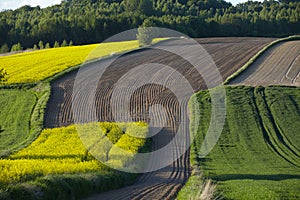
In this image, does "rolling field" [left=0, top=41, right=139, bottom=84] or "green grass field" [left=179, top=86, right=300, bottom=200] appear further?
"rolling field" [left=0, top=41, right=139, bottom=84]

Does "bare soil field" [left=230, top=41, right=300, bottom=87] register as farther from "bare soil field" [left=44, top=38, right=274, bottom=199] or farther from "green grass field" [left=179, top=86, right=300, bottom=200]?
"green grass field" [left=179, top=86, right=300, bottom=200]

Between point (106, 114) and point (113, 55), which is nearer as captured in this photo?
point (106, 114)

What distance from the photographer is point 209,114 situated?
37.4 m

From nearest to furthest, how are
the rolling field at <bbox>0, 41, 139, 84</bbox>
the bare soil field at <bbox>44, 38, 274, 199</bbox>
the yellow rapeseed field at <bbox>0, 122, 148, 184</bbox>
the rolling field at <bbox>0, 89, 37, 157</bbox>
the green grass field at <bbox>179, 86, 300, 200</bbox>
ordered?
the yellow rapeseed field at <bbox>0, 122, 148, 184</bbox>
the green grass field at <bbox>179, 86, 300, 200</bbox>
the bare soil field at <bbox>44, 38, 274, 199</bbox>
the rolling field at <bbox>0, 89, 37, 157</bbox>
the rolling field at <bbox>0, 41, 139, 84</bbox>

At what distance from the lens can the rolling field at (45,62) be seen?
52.4m

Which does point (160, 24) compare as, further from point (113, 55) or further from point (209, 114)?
point (209, 114)

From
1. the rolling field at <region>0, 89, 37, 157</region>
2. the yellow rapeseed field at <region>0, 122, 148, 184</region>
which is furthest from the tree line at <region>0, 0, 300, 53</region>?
the yellow rapeseed field at <region>0, 122, 148, 184</region>

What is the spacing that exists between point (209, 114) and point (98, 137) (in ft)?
35.6

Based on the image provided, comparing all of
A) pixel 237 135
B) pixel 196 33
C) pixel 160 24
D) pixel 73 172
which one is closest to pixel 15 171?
pixel 73 172

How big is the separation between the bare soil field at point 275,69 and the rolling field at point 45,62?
18.2 m

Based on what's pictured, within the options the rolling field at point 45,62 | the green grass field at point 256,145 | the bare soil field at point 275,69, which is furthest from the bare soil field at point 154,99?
the rolling field at point 45,62

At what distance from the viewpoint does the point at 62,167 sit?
2098cm

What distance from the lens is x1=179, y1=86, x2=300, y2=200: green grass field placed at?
20.3m

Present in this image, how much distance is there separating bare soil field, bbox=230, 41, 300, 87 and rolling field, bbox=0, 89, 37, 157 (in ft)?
60.6
